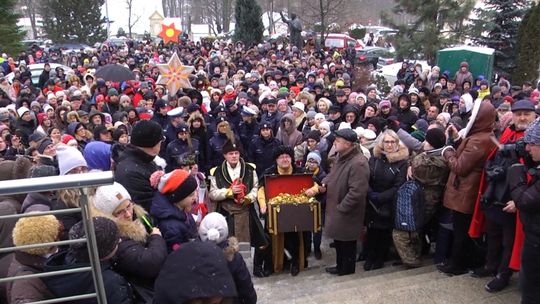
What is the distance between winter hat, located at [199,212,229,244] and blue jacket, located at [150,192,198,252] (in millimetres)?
140

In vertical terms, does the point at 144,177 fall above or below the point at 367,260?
above

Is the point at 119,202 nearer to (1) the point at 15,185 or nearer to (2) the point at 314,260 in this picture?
(1) the point at 15,185

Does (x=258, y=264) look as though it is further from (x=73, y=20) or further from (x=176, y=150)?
(x=73, y=20)

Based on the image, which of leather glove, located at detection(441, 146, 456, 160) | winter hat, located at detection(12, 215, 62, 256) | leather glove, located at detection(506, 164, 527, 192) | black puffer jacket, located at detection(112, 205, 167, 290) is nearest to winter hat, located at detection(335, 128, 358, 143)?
leather glove, located at detection(441, 146, 456, 160)

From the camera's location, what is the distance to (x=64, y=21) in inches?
1620

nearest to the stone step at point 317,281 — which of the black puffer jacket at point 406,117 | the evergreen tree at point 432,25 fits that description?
the black puffer jacket at point 406,117

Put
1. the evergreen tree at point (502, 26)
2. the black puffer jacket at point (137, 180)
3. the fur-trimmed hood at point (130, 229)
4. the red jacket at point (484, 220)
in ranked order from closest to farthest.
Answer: the fur-trimmed hood at point (130, 229) < the black puffer jacket at point (137, 180) < the red jacket at point (484, 220) < the evergreen tree at point (502, 26)

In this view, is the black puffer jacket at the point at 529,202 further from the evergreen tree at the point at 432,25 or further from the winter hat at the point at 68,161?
the evergreen tree at the point at 432,25

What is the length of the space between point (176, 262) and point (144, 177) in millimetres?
1936

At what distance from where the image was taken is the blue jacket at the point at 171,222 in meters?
3.60

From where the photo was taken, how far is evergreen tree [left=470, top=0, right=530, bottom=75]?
60.2 ft

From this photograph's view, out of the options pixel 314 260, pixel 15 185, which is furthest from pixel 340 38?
pixel 15 185

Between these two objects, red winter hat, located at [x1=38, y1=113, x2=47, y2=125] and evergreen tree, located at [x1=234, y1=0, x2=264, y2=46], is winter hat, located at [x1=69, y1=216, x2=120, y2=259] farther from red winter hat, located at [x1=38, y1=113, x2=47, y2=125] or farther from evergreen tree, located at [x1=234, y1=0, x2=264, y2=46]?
evergreen tree, located at [x1=234, y1=0, x2=264, y2=46]

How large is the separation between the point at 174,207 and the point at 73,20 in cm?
4302
